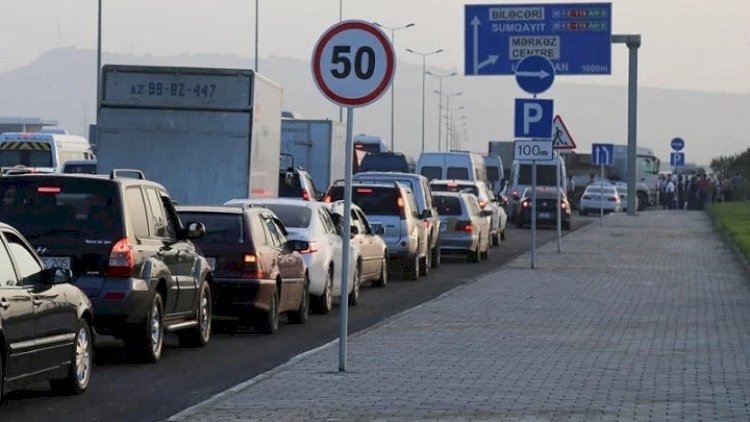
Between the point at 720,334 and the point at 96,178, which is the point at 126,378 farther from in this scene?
the point at 720,334

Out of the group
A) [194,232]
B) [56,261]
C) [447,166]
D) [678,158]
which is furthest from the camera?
[678,158]

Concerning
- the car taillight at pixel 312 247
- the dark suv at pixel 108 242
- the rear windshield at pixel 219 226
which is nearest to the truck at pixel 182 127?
the car taillight at pixel 312 247

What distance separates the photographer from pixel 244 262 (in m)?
20.2

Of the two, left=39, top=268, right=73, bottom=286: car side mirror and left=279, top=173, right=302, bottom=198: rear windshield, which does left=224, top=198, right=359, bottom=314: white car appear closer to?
left=39, top=268, right=73, bottom=286: car side mirror

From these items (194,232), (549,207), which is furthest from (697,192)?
(194,232)

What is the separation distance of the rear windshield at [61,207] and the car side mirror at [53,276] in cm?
268

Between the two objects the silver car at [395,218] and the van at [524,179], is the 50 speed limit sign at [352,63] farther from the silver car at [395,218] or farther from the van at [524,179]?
the van at [524,179]

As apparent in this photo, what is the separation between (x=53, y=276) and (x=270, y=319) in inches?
280

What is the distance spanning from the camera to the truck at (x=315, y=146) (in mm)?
45562

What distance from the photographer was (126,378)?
15945 millimetres

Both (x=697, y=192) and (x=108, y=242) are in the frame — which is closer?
(x=108, y=242)

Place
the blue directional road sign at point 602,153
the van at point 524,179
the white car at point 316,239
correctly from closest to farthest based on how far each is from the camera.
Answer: the white car at point 316,239 → the blue directional road sign at point 602,153 → the van at point 524,179

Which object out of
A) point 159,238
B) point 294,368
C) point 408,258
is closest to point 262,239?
point 159,238

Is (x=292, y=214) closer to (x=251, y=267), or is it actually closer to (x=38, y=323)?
(x=251, y=267)
